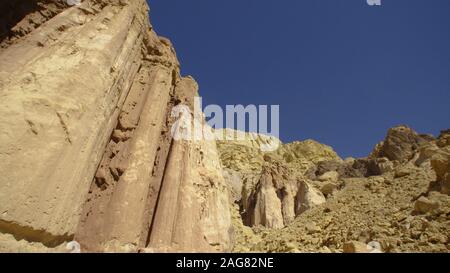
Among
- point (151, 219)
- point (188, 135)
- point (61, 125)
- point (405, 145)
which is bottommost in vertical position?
point (151, 219)

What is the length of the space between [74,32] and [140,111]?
111 inches

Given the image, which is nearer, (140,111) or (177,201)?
(177,201)

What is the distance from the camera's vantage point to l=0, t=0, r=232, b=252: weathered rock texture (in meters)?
6.58

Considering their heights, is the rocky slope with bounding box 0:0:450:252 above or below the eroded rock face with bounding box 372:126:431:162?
below

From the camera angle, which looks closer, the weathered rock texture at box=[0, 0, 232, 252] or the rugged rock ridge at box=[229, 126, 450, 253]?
the weathered rock texture at box=[0, 0, 232, 252]

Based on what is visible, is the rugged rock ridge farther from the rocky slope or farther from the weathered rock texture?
the weathered rock texture

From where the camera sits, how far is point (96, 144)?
838cm

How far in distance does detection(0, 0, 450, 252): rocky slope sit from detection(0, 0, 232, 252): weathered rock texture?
27 millimetres

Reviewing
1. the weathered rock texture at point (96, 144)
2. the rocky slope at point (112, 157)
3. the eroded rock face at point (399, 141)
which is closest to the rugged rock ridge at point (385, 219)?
the rocky slope at point (112, 157)

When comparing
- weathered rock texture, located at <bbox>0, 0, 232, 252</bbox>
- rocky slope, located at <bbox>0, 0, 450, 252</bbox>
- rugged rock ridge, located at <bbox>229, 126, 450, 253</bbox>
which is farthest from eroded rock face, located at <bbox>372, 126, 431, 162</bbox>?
weathered rock texture, located at <bbox>0, 0, 232, 252</bbox>

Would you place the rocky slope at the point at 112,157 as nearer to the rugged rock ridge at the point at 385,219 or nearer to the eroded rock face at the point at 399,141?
the rugged rock ridge at the point at 385,219

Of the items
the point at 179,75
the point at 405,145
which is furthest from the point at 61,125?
the point at 405,145
